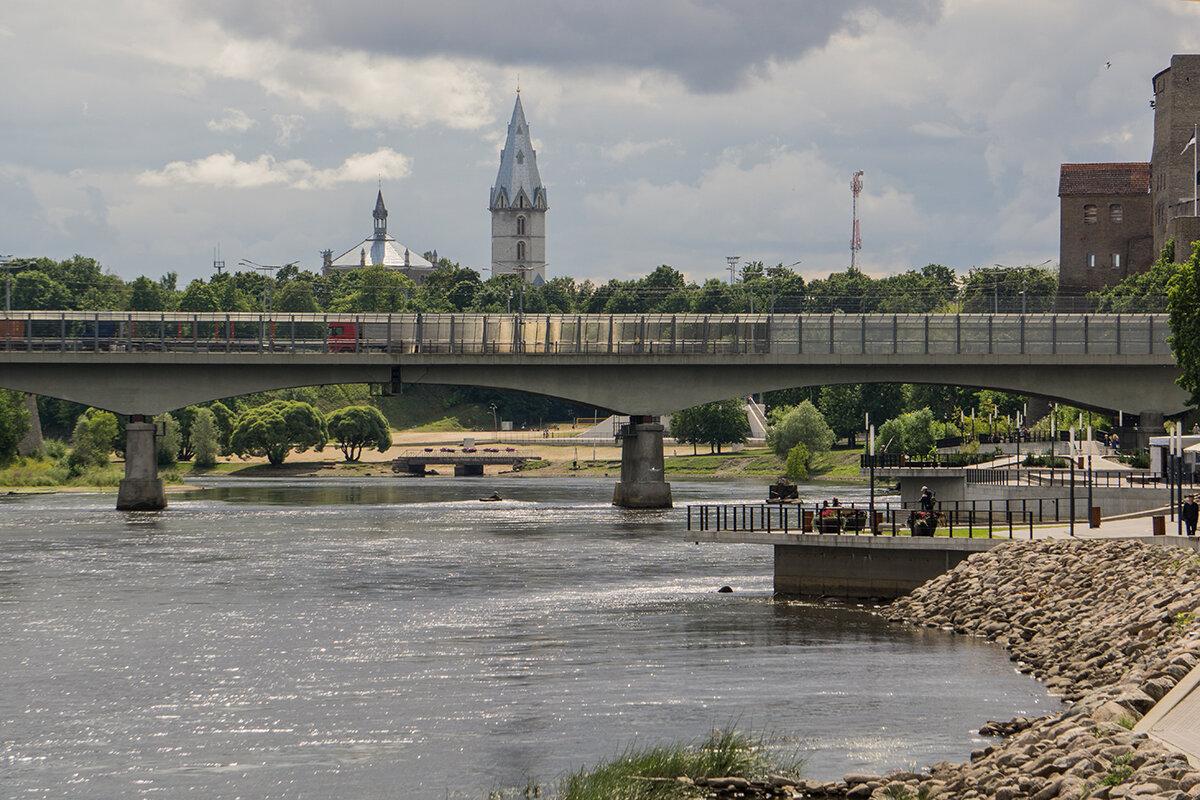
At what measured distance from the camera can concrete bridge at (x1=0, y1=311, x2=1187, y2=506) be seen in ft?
316

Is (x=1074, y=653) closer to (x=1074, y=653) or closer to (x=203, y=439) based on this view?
(x=1074, y=653)

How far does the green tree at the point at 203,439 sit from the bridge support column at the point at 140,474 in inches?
3228

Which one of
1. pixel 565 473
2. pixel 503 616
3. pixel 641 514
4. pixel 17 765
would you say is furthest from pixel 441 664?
pixel 565 473

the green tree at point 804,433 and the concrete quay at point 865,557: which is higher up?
the green tree at point 804,433

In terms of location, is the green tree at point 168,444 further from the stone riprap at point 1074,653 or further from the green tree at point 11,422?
the stone riprap at point 1074,653

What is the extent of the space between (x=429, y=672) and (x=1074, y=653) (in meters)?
15.0

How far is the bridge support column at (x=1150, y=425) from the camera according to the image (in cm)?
9588

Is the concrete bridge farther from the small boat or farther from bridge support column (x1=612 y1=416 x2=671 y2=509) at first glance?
the small boat

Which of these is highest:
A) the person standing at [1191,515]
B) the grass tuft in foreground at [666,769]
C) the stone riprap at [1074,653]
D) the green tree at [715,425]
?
the green tree at [715,425]

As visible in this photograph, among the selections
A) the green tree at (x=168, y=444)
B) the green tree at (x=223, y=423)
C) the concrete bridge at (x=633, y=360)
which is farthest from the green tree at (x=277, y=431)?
the concrete bridge at (x=633, y=360)

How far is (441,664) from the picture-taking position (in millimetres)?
37875

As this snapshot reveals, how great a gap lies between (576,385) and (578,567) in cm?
3839

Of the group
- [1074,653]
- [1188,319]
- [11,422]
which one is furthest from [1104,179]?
[1074,653]

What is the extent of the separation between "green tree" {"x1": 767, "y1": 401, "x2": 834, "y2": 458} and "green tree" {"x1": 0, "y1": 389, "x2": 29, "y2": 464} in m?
76.4
